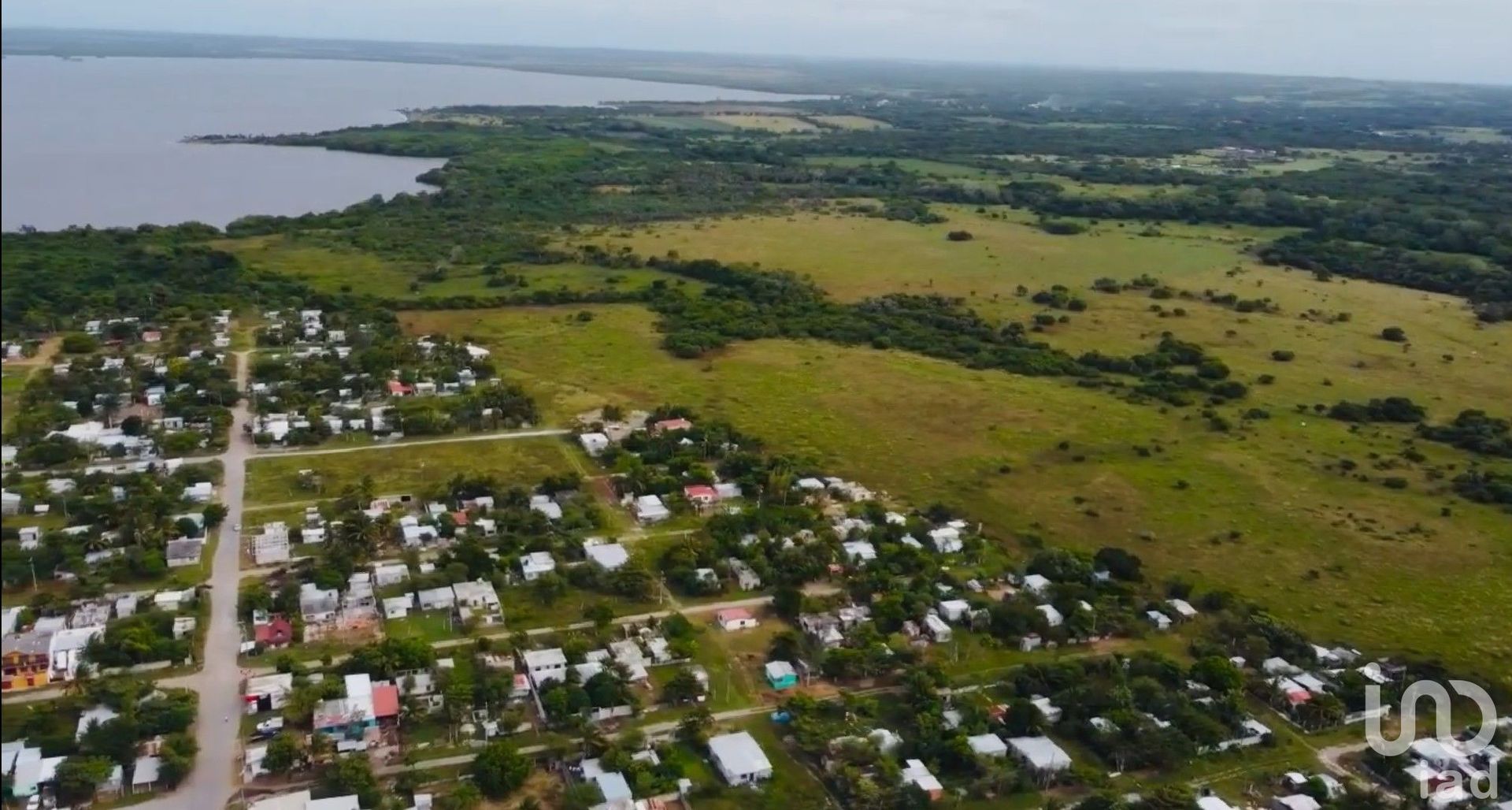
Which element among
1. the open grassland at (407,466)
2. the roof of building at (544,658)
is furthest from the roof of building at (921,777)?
the open grassland at (407,466)

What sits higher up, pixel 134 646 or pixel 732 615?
pixel 134 646

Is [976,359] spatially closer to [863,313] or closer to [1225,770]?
[863,313]

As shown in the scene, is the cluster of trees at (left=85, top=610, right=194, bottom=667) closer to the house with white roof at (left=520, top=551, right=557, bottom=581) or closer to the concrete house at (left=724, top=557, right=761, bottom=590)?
the house with white roof at (left=520, top=551, right=557, bottom=581)

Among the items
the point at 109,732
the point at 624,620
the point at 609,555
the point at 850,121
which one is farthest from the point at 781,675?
the point at 850,121

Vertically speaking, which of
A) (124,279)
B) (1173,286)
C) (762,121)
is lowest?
(124,279)

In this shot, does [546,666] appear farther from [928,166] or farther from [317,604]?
[928,166]

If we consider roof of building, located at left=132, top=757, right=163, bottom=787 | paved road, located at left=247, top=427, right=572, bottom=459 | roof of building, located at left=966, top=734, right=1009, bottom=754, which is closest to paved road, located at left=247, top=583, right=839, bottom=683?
roof of building, located at left=132, top=757, right=163, bottom=787
